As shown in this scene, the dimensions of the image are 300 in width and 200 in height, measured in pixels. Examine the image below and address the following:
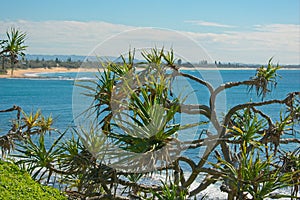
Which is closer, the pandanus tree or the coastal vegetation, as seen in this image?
the coastal vegetation

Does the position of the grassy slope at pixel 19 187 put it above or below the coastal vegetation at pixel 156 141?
below

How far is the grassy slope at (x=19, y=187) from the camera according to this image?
5.27 meters

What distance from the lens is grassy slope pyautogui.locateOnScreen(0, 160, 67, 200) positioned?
5270 mm

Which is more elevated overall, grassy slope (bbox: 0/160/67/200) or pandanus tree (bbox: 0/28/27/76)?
pandanus tree (bbox: 0/28/27/76)

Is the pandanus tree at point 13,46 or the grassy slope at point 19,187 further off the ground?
the pandanus tree at point 13,46

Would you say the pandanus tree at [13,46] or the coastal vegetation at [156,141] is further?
the pandanus tree at [13,46]

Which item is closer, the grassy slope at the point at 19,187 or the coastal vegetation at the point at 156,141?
the coastal vegetation at the point at 156,141

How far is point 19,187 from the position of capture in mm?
5504

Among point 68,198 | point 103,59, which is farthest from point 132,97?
point 68,198

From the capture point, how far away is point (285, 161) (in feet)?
19.3

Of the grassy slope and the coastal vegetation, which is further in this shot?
the grassy slope

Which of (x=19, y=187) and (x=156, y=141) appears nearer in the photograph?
(x=156, y=141)

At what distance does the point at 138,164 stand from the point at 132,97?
0.67 m

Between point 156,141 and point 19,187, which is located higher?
point 156,141
